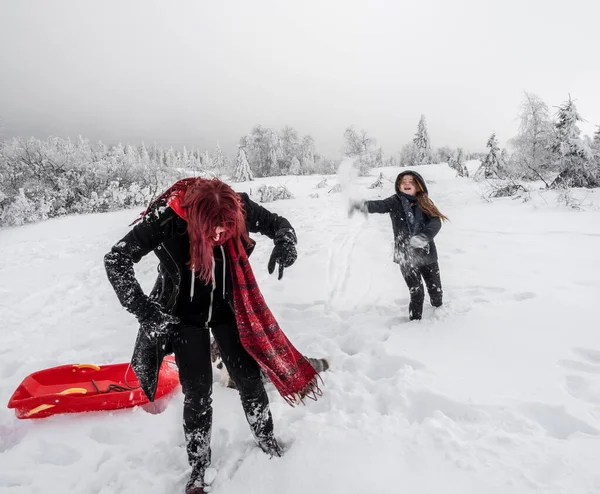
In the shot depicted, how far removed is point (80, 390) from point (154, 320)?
5.44 ft

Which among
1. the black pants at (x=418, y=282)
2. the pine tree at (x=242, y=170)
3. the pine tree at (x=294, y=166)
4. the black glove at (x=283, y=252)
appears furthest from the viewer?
the pine tree at (x=294, y=166)

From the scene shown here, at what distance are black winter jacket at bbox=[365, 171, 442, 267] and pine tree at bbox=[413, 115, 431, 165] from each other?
41.8 metres

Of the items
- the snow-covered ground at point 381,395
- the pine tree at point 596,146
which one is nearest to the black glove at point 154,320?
the snow-covered ground at point 381,395

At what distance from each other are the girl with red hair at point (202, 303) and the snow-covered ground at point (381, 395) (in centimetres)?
41

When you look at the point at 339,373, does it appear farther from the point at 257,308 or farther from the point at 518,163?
the point at 518,163

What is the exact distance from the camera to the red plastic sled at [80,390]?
2725mm

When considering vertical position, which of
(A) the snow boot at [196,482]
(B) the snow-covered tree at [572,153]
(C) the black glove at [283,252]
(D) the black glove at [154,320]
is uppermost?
(B) the snow-covered tree at [572,153]

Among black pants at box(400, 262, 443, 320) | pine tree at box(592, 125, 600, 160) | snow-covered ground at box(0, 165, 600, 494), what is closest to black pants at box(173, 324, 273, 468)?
snow-covered ground at box(0, 165, 600, 494)

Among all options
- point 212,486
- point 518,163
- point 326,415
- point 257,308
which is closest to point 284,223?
point 257,308

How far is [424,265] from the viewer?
3822mm

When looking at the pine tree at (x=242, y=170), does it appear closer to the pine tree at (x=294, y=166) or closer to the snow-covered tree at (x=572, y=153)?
the pine tree at (x=294, y=166)

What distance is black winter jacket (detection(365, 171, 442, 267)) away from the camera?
367cm

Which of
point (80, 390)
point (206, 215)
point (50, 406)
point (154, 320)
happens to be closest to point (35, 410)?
point (50, 406)

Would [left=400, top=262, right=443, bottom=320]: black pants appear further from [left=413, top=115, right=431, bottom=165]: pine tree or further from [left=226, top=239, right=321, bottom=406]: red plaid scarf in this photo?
[left=413, top=115, right=431, bottom=165]: pine tree
